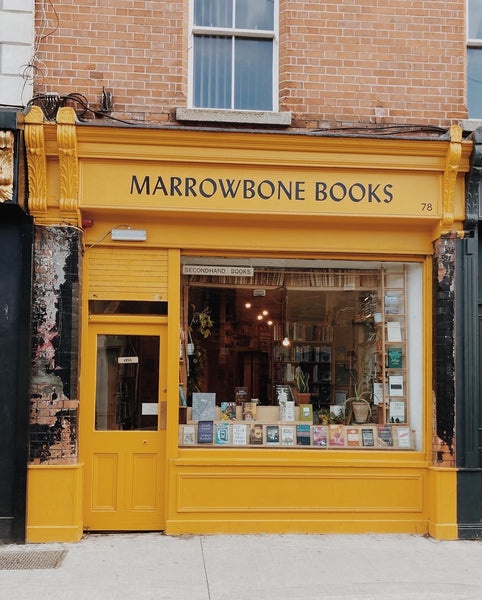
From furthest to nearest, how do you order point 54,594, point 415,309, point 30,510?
point 415,309
point 30,510
point 54,594

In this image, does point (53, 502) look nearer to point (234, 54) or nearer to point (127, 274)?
point (127, 274)

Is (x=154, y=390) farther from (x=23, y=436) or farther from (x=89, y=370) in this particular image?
(x=23, y=436)

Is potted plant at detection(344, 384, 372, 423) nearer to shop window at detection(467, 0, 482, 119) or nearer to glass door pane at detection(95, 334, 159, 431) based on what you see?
glass door pane at detection(95, 334, 159, 431)

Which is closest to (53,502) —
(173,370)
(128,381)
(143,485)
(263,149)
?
(143,485)

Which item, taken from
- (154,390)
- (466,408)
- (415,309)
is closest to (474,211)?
(415,309)

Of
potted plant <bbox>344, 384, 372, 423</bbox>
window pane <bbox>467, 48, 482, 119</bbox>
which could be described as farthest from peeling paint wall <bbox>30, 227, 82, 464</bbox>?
window pane <bbox>467, 48, 482, 119</bbox>

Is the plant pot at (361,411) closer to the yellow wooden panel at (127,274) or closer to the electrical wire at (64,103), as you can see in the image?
the yellow wooden panel at (127,274)

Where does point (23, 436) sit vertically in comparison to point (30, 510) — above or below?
above

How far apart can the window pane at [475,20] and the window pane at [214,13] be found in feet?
9.51

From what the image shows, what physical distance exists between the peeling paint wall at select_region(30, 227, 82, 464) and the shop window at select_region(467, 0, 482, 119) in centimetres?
490

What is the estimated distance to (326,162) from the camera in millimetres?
7488

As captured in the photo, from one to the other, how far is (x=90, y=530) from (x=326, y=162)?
482 cm

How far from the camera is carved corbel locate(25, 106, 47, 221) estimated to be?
7047 millimetres

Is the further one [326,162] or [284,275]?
[284,275]
